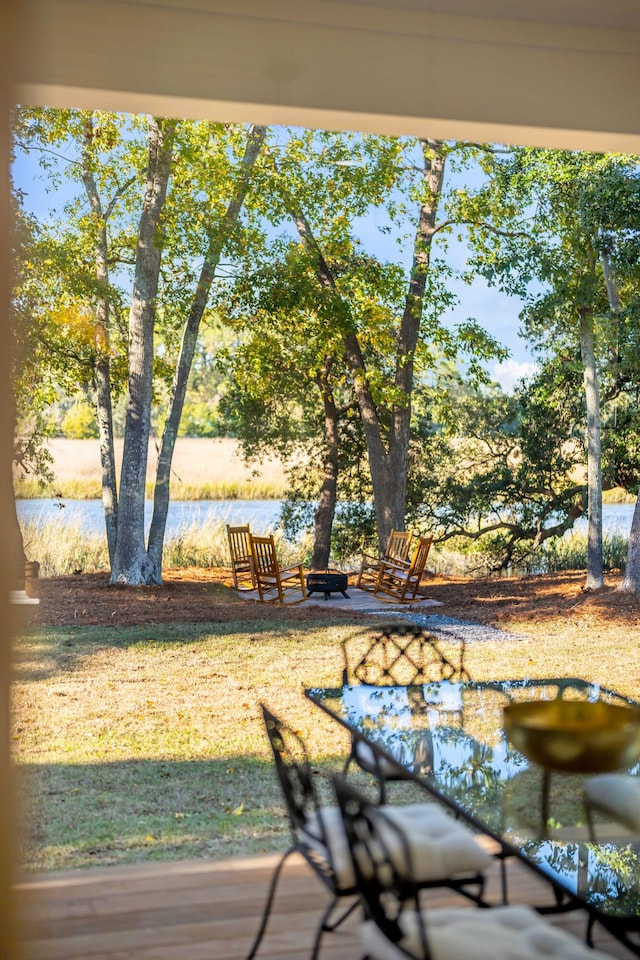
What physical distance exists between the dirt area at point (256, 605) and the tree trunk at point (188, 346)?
47 centimetres

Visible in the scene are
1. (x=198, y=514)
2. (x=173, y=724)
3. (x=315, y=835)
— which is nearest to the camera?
(x=315, y=835)

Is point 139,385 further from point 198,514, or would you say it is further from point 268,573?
point 268,573

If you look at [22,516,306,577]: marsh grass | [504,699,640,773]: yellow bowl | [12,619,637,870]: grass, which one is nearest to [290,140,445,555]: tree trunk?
[22,516,306,577]: marsh grass

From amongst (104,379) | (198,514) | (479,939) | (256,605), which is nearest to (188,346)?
(104,379)

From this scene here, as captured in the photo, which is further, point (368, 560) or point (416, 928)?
point (368, 560)

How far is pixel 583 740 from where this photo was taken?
2.27 m

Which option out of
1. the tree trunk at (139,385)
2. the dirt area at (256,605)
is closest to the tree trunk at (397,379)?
the dirt area at (256,605)

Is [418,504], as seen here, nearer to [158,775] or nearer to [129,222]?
[129,222]

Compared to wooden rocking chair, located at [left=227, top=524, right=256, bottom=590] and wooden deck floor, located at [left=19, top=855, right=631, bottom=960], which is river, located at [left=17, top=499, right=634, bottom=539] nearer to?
wooden rocking chair, located at [left=227, top=524, right=256, bottom=590]

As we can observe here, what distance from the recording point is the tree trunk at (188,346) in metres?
9.51

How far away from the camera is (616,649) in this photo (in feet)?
23.9

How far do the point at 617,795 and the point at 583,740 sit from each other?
16cm

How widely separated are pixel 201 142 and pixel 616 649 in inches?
226

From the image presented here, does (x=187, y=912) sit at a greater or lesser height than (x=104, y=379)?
lesser
